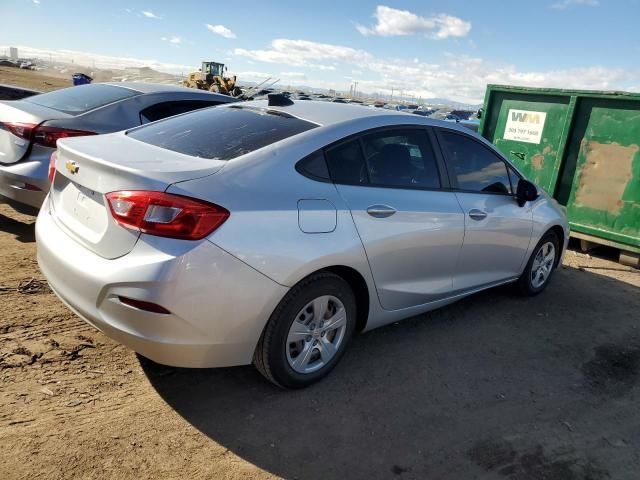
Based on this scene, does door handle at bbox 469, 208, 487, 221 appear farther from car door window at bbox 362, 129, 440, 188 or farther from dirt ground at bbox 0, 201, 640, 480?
dirt ground at bbox 0, 201, 640, 480

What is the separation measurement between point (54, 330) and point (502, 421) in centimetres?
293

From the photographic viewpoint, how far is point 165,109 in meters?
5.57

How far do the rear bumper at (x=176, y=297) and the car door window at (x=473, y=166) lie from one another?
1.90 metres

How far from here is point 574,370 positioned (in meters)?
3.77

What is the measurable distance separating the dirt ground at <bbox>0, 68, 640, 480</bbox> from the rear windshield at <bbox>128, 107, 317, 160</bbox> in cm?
138

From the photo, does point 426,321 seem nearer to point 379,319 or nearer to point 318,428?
point 379,319

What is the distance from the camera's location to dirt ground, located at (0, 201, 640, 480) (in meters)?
2.48

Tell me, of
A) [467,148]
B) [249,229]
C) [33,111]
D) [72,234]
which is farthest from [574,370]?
[33,111]

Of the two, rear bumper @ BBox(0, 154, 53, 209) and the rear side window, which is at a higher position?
the rear side window

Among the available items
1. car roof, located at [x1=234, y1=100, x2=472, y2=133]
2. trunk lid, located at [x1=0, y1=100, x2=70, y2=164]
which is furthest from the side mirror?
trunk lid, located at [x1=0, y1=100, x2=70, y2=164]

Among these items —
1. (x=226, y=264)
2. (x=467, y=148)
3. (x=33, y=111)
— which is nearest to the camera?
(x=226, y=264)

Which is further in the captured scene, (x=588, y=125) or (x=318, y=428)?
(x=588, y=125)

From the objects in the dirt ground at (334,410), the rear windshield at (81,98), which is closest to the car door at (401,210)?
the dirt ground at (334,410)

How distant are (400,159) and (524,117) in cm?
520
